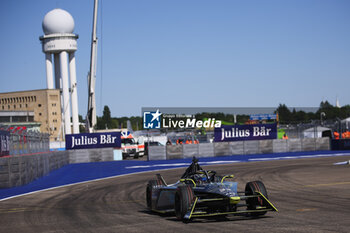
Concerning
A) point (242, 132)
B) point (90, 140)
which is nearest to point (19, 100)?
point (90, 140)

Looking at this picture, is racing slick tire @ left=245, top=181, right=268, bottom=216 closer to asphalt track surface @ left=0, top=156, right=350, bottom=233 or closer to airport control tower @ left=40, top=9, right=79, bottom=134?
asphalt track surface @ left=0, top=156, right=350, bottom=233

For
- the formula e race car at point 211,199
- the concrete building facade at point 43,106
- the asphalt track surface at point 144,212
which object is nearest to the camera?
the asphalt track surface at point 144,212

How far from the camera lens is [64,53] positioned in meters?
102

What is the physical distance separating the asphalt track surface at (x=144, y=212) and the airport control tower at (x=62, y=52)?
81.6 meters

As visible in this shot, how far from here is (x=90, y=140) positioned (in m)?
40.1

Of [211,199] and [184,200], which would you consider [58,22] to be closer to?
[184,200]

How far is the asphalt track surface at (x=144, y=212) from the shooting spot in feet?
28.6

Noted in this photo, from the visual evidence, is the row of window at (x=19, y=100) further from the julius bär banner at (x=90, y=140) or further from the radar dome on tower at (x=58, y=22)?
the julius bär banner at (x=90, y=140)

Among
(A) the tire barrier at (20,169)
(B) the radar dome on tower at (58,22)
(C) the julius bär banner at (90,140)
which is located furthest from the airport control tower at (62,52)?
(A) the tire barrier at (20,169)

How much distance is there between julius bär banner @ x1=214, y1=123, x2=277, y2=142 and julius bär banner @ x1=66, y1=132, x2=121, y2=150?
829cm

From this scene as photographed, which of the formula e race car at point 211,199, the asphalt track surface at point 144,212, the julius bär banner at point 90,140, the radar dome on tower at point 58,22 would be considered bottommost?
the asphalt track surface at point 144,212

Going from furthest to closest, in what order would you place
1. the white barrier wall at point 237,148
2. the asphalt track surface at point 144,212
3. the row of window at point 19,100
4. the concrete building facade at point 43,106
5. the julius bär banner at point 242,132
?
the row of window at point 19,100
the concrete building facade at point 43,106
the julius bär banner at point 242,132
the white barrier wall at point 237,148
the asphalt track surface at point 144,212

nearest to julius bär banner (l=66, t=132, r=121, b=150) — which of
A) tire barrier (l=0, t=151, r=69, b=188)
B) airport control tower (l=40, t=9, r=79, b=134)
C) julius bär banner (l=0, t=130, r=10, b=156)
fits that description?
tire barrier (l=0, t=151, r=69, b=188)

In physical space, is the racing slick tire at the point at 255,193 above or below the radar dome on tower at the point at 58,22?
below
